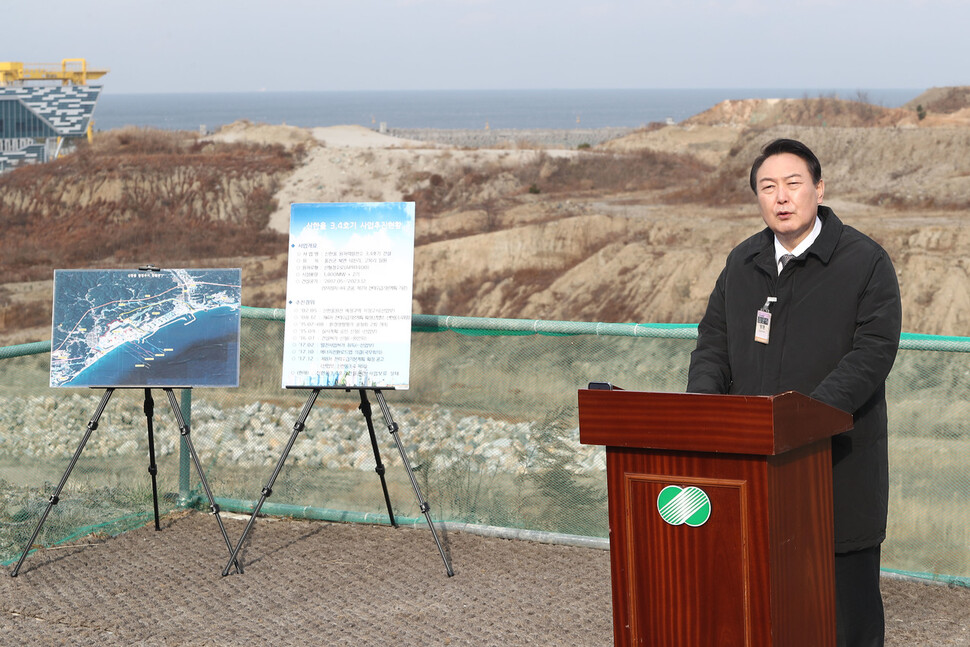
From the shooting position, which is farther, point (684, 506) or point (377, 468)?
point (377, 468)

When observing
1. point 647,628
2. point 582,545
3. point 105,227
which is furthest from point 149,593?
point 105,227

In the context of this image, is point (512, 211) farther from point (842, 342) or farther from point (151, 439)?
point (842, 342)

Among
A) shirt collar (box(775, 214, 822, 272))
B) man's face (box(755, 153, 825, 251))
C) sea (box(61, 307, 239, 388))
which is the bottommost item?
sea (box(61, 307, 239, 388))

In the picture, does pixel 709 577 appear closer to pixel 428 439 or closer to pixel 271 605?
pixel 271 605

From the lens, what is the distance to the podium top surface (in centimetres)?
299


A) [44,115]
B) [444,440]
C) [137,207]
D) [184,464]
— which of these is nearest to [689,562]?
[444,440]

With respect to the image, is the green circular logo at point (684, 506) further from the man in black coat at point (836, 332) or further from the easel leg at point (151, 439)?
the easel leg at point (151, 439)

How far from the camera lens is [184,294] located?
7012 mm

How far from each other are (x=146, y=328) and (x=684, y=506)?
4.65 meters

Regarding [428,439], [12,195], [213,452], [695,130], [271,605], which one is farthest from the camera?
[695,130]

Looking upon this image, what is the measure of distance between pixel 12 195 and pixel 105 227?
5873 millimetres

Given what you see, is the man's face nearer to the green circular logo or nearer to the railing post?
the green circular logo

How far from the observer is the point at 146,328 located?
6.94m

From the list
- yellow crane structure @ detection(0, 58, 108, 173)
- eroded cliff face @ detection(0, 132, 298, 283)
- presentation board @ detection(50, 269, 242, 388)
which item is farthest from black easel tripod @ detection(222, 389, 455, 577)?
yellow crane structure @ detection(0, 58, 108, 173)
